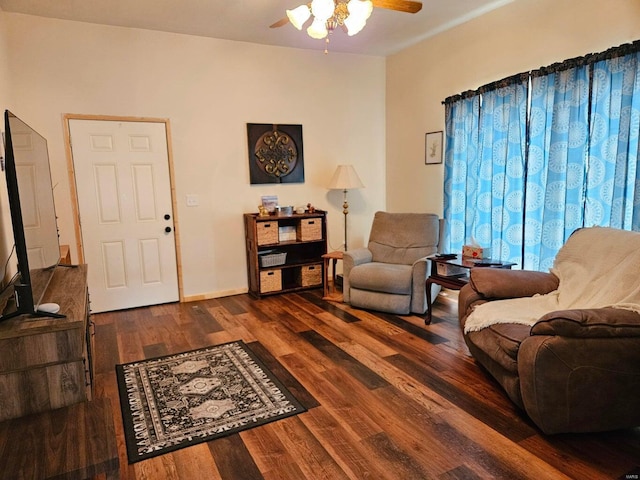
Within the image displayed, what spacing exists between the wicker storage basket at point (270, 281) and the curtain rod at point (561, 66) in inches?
104

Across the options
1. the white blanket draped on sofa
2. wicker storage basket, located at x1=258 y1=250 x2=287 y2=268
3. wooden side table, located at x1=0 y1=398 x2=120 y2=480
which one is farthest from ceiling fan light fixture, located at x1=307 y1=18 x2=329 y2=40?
wicker storage basket, located at x1=258 y1=250 x2=287 y2=268

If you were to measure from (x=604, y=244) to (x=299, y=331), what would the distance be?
2336mm

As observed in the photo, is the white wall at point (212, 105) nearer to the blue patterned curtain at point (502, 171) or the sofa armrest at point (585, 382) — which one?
the blue patterned curtain at point (502, 171)

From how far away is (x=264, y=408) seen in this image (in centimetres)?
242

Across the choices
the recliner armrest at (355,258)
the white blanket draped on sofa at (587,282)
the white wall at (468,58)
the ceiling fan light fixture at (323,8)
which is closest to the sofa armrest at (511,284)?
the white blanket draped on sofa at (587,282)

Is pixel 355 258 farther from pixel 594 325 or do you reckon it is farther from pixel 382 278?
pixel 594 325

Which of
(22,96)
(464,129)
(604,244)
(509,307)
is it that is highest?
(22,96)

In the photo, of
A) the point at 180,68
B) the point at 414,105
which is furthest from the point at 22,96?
the point at 414,105

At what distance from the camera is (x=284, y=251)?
499 centimetres

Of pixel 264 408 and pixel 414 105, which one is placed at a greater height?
pixel 414 105

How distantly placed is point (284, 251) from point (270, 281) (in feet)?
1.67

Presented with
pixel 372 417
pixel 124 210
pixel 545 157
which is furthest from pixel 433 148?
pixel 124 210

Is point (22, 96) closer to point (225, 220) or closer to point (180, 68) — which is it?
point (180, 68)

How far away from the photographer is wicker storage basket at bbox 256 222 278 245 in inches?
176
